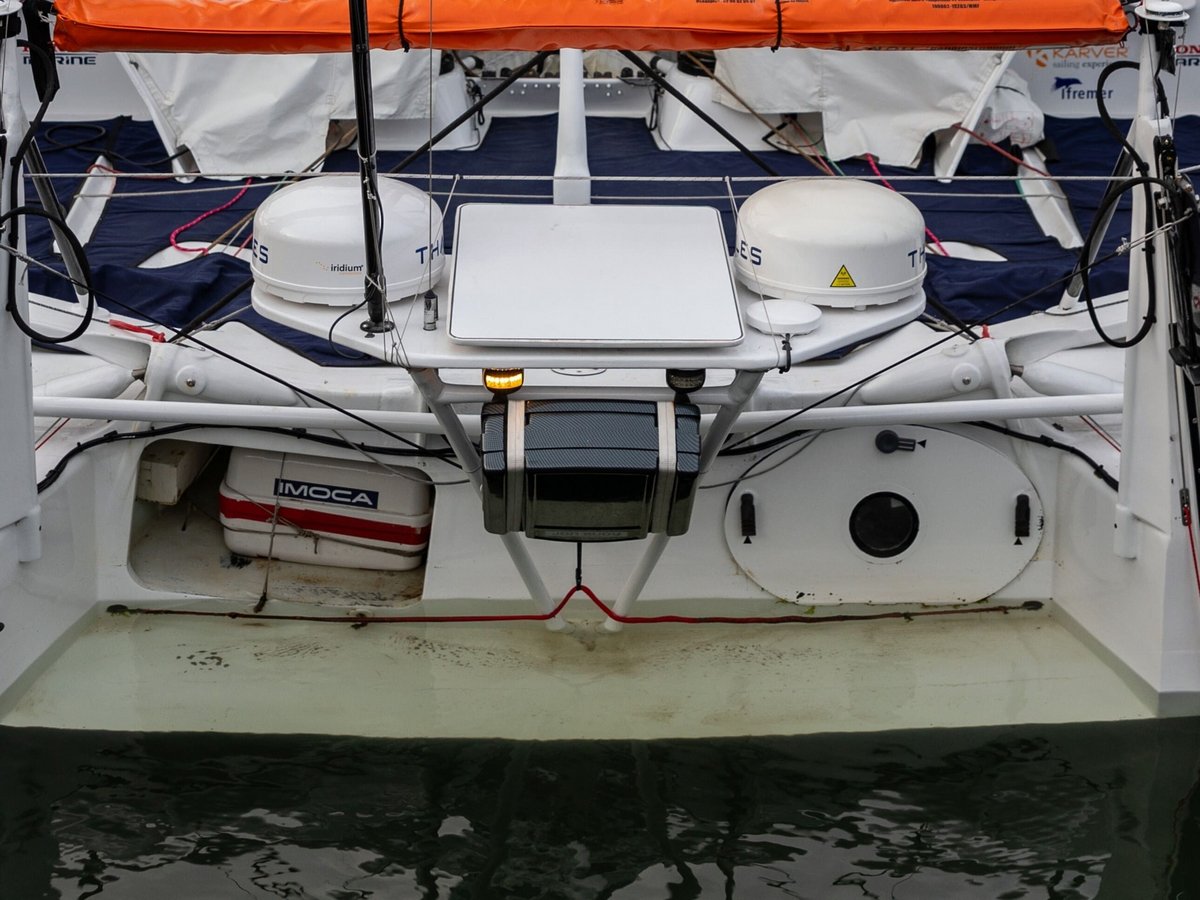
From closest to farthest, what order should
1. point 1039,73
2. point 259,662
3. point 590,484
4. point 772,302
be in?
1. point 590,484
2. point 772,302
3. point 259,662
4. point 1039,73

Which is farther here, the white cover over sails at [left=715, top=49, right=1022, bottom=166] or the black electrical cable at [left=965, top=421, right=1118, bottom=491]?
the white cover over sails at [left=715, top=49, right=1022, bottom=166]

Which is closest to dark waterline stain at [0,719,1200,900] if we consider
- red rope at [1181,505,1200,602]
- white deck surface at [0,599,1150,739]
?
white deck surface at [0,599,1150,739]

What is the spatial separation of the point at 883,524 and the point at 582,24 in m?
2.10

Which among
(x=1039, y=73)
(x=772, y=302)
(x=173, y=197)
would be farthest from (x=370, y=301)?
(x=1039, y=73)

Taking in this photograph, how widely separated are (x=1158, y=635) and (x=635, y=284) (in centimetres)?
207

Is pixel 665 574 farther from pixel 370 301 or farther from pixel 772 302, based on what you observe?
pixel 370 301

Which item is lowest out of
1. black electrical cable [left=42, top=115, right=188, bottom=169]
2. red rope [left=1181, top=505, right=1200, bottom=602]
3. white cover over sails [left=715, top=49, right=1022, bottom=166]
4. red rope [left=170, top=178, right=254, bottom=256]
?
red rope [left=1181, top=505, right=1200, bottom=602]

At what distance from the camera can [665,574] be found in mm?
5152

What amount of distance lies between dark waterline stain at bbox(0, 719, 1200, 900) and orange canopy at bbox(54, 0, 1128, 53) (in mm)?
2164

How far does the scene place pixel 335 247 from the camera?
416 cm

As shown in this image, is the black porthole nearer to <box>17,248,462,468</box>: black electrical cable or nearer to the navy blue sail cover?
the navy blue sail cover

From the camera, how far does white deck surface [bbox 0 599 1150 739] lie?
4.65 m

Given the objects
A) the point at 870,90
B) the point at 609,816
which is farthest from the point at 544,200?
the point at 609,816

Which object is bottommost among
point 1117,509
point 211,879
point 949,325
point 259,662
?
point 211,879
